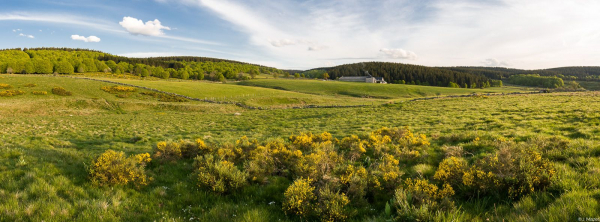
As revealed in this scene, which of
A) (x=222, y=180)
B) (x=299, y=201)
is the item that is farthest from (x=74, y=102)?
(x=299, y=201)

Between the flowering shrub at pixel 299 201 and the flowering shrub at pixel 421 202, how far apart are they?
6.06 feet

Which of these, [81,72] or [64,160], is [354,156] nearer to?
[64,160]

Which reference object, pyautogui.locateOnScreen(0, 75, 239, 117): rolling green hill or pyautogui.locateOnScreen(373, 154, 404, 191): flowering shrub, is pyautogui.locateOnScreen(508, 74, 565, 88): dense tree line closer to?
pyautogui.locateOnScreen(373, 154, 404, 191): flowering shrub

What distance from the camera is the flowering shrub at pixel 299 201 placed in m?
5.25

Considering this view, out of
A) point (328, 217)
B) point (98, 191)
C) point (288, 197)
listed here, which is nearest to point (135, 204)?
point (98, 191)

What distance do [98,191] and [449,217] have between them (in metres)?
7.99

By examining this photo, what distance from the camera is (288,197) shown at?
549 centimetres

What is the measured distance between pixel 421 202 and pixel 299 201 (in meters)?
2.58

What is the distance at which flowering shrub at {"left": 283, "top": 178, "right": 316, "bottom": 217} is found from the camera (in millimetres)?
5254

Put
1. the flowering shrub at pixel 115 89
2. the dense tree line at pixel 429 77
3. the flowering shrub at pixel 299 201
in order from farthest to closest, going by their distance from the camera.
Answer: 1. the dense tree line at pixel 429 77
2. the flowering shrub at pixel 115 89
3. the flowering shrub at pixel 299 201

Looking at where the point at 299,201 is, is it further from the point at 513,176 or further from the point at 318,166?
the point at 513,176

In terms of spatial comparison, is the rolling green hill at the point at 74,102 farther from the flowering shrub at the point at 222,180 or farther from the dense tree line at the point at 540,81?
the dense tree line at the point at 540,81

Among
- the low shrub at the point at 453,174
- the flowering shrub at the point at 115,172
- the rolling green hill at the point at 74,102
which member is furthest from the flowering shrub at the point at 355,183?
the rolling green hill at the point at 74,102

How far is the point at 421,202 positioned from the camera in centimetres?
504
